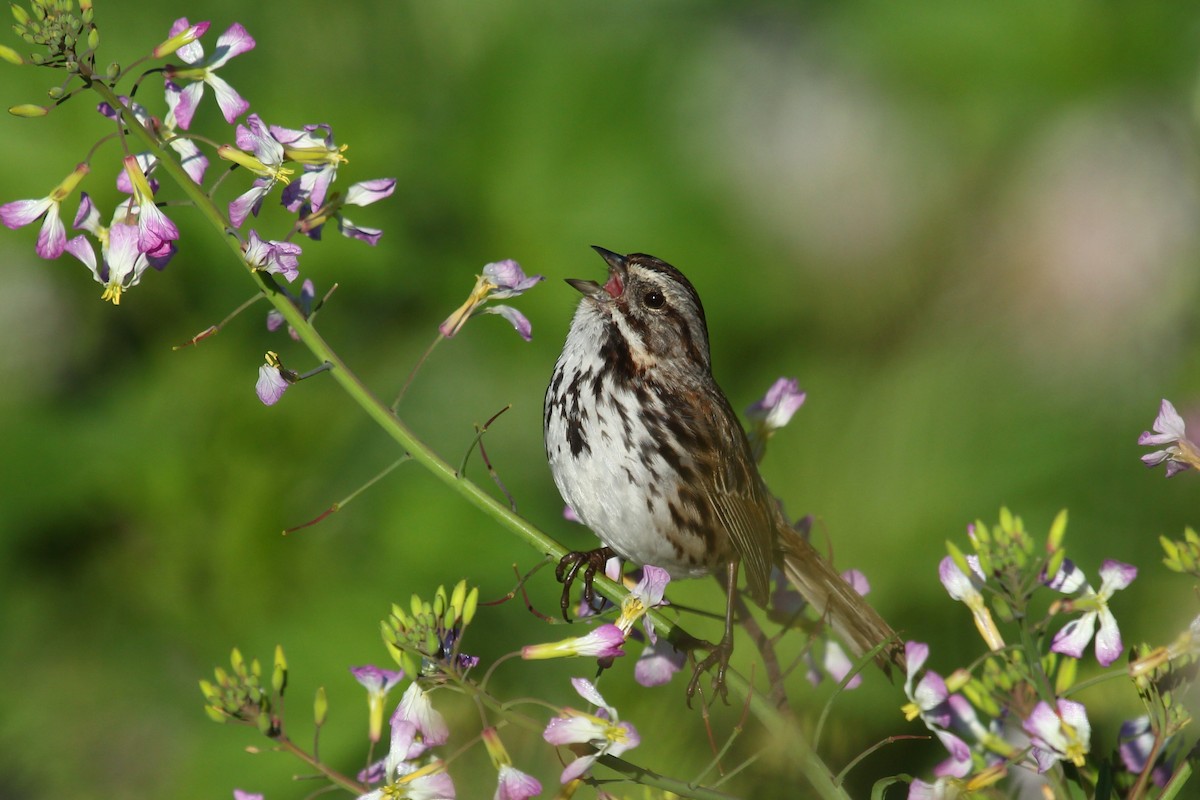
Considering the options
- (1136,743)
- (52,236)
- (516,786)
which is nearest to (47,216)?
(52,236)

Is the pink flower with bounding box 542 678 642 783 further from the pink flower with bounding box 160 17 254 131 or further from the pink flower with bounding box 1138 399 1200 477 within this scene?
the pink flower with bounding box 160 17 254 131

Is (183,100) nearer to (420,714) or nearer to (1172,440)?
(420,714)

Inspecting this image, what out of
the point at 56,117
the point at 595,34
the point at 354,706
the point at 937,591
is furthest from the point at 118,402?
the point at 937,591

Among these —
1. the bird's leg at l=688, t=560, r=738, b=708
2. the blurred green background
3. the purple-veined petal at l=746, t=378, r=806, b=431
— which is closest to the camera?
the bird's leg at l=688, t=560, r=738, b=708

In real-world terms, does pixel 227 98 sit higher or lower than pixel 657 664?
higher

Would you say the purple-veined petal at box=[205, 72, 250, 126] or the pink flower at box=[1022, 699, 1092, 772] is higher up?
the purple-veined petal at box=[205, 72, 250, 126]

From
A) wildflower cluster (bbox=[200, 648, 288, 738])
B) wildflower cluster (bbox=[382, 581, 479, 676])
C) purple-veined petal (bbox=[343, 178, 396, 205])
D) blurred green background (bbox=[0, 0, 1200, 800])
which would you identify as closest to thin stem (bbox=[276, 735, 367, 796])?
wildflower cluster (bbox=[200, 648, 288, 738])

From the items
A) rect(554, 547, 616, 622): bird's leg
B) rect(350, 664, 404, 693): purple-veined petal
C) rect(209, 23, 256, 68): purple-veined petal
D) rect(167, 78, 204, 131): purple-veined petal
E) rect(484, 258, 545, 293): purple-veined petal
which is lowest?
rect(554, 547, 616, 622): bird's leg

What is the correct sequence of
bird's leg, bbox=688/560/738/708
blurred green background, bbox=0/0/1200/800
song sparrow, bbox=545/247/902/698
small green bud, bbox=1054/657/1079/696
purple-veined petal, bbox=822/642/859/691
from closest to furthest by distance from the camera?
small green bud, bbox=1054/657/1079/696 < bird's leg, bbox=688/560/738/708 < purple-veined petal, bbox=822/642/859/691 < song sparrow, bbox=545/247/902/698 < blurred green background, bbox=0/0/1200/800
